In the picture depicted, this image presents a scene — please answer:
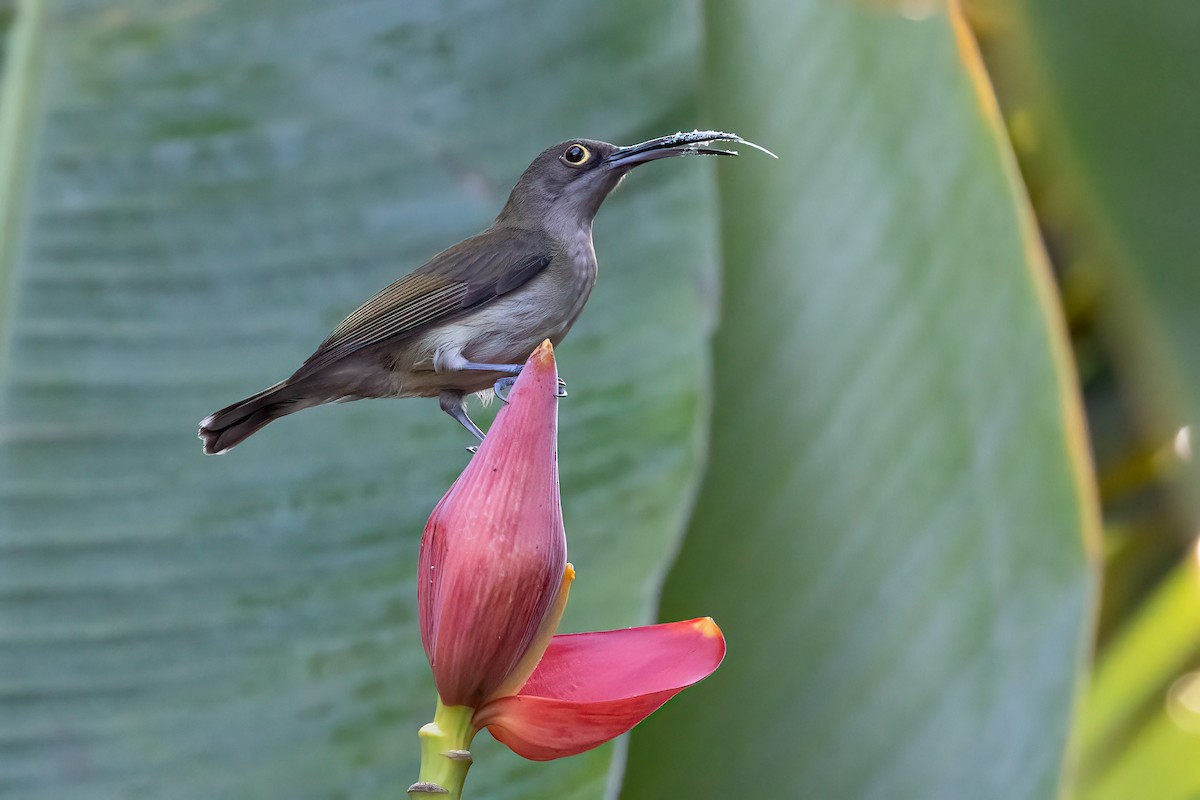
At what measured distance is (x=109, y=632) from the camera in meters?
0.65

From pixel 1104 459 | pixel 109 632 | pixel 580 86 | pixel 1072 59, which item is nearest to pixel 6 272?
pixel 109 632

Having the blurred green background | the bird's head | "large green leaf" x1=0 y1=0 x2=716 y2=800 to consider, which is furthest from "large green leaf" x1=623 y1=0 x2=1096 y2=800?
the bird's head

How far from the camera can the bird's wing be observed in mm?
404

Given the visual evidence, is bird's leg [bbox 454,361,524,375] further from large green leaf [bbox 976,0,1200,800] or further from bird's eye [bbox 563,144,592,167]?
large green leaf [bbox 976,0,1200,800]

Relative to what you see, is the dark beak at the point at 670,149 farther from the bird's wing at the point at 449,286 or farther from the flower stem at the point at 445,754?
the flower stem at the point at 445,754

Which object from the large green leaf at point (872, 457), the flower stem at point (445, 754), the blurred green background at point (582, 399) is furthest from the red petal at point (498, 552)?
the large green leaf at point (872, 457)

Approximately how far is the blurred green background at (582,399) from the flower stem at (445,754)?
281 millimetres

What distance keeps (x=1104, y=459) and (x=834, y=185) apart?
2.92 ft

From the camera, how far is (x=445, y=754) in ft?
1.12

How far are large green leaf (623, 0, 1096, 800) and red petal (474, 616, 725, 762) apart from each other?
1.83 ft

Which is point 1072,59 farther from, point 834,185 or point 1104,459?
point 1104,459

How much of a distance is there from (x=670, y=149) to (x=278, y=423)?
429mm

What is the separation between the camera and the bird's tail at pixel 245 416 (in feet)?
1.26

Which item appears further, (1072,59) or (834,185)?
(1072,59)
